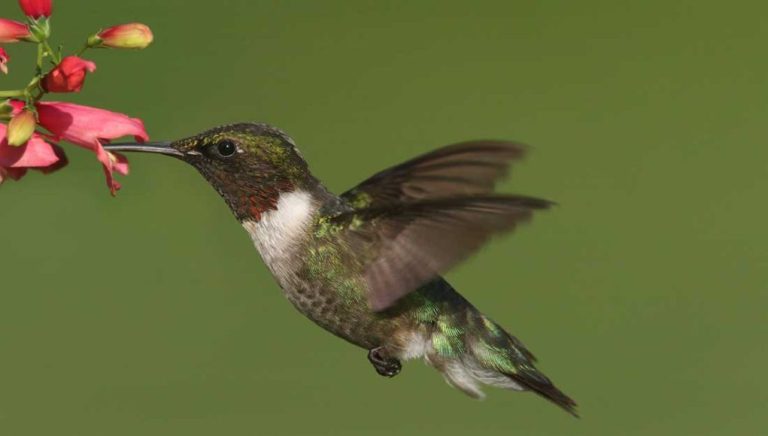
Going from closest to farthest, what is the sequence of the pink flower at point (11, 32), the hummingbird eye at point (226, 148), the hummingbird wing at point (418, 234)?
the pink flower at point (11, 32) → the hummingbird wing at point (418, 234) → the hummingbird eye at point (226, 148)

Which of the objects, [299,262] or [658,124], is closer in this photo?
[299,262]

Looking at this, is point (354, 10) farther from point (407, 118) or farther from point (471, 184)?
point (471, 184)

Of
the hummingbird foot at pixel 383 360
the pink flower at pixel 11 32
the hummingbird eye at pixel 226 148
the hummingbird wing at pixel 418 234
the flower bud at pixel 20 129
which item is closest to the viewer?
the flower bud at pixel 20 129

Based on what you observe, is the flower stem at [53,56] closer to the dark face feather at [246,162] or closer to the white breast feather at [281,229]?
the dark face feather at [246,162]

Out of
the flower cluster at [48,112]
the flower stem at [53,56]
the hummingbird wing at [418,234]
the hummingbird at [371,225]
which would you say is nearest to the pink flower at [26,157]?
the flower cluster at [48,112]

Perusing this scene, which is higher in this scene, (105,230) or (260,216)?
(105,230)

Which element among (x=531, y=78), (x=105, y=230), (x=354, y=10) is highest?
(x=354, y=10)

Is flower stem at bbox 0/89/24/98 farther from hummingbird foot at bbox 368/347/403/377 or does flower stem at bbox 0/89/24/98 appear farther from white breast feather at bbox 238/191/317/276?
hummingbird foot at bbox 368/347/403/377

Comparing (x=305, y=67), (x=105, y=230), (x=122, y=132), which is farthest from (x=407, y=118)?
(x=122, y=132)
